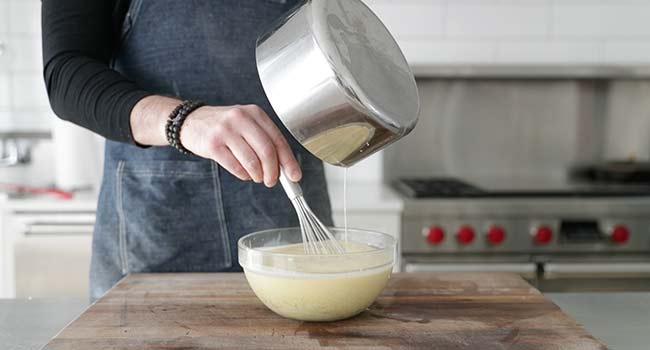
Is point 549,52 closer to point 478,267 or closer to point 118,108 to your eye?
point 478,267

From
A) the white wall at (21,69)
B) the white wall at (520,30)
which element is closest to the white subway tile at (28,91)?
the white wall at (21,69)

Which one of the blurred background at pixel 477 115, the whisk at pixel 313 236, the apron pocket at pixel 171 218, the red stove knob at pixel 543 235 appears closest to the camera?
the whisk at pixel 313 236

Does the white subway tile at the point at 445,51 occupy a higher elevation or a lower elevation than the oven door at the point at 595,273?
higher

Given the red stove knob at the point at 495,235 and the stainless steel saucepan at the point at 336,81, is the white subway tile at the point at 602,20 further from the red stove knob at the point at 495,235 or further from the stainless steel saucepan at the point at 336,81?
the stainless steel saucepan at the point at 336,81

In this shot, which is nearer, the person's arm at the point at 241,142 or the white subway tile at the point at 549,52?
the person's arm at the point at 241,142

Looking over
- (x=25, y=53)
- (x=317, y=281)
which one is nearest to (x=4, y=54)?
(x=25, y=53)

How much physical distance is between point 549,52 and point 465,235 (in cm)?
74

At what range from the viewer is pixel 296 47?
61cm

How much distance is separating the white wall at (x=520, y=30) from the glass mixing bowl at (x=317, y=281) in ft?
4.15

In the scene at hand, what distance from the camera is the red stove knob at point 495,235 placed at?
4.74ft

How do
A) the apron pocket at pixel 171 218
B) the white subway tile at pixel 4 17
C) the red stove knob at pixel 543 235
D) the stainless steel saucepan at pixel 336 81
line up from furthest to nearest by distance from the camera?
1. the white subway tile at pixel 4 17
2. the red stove knob at pixel 543 235
3. the apron pocket at pixel 171 218
4. the stainless steel saucepan at pixel 336 81

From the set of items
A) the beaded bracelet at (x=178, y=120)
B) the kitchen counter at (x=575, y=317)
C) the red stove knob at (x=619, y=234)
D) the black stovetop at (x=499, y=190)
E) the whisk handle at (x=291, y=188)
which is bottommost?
the red stove knob at (x=619, y=234)

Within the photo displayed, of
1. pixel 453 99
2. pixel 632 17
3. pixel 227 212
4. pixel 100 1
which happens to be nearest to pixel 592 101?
pixel 632 17

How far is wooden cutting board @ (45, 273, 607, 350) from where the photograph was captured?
60 cm
